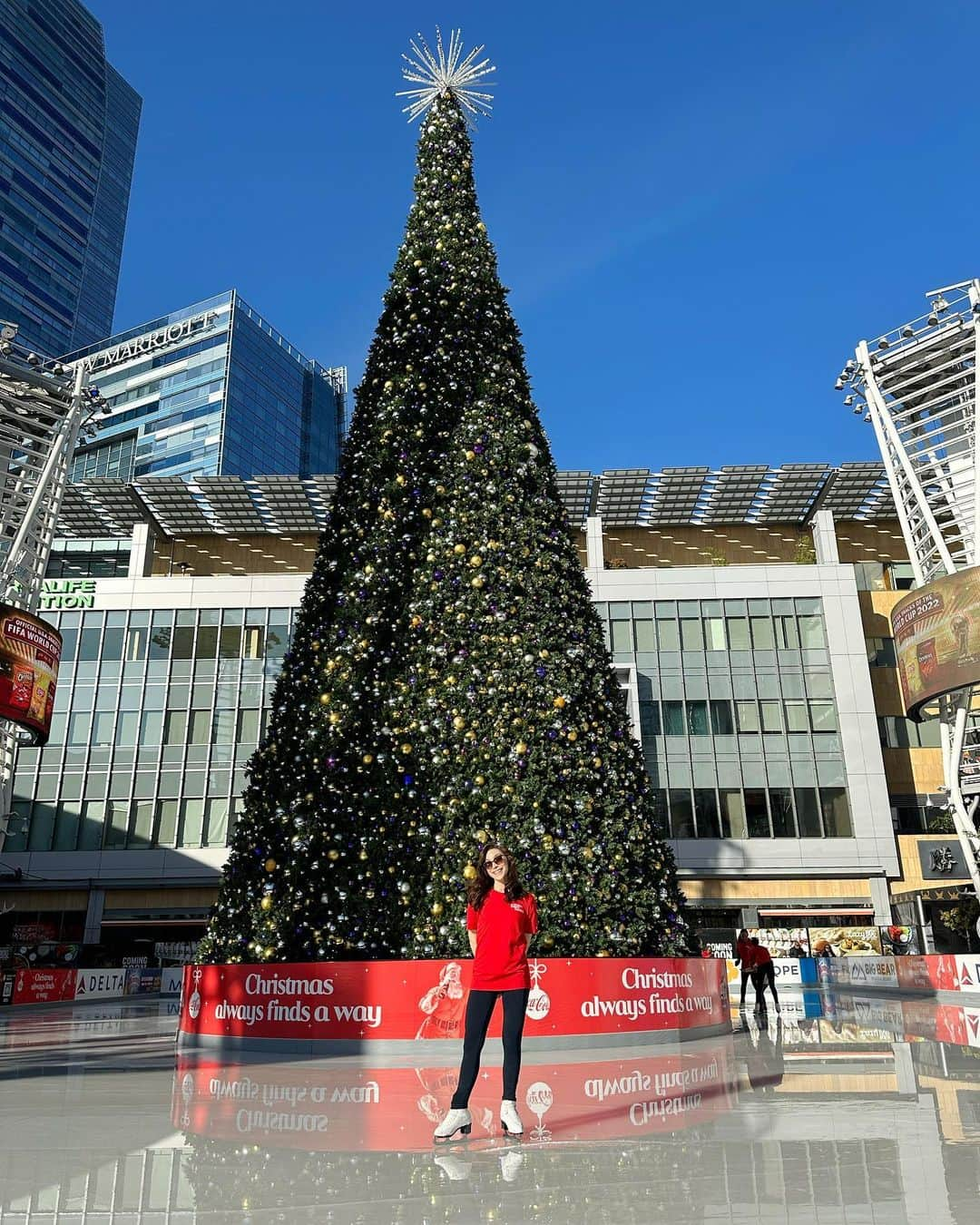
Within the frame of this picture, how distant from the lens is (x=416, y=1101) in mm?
6758

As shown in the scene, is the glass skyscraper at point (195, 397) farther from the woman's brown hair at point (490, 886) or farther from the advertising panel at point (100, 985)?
the woman's brown hair at point (490, 886)

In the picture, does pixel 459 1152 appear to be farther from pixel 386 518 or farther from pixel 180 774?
pixel 180 774

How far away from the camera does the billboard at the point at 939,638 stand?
25531 millimetres

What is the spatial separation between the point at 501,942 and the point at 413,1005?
4.74m

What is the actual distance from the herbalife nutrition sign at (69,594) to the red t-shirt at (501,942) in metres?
47.2

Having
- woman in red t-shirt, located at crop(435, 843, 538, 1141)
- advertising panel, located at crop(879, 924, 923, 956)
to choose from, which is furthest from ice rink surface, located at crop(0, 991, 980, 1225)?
advertising panel, located at crop(879, 924, 923, 956)

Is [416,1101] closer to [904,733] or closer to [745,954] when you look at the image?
[745,954]

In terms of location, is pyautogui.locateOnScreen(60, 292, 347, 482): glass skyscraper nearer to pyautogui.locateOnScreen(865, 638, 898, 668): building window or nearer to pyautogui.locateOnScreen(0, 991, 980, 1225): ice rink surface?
pyautogui.locateOnScreen(865, 638, 898, 668): building window

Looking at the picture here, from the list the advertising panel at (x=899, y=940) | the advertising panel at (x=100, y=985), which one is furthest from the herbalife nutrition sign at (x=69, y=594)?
the advertising panel at (x=899, y=940)

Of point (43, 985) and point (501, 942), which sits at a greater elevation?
point (501, 942)

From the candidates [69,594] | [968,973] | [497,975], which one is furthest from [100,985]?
[497,975]

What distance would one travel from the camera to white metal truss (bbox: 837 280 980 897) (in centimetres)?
2914

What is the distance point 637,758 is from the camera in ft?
37.7

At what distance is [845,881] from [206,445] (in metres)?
90.3
